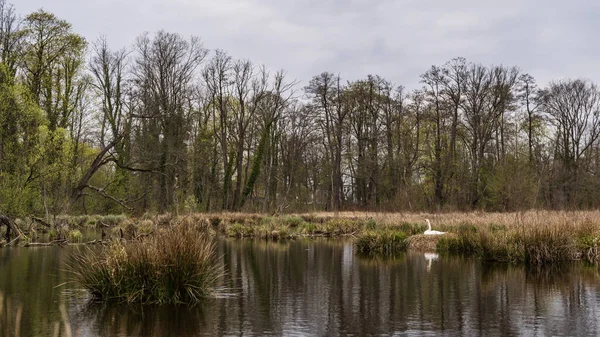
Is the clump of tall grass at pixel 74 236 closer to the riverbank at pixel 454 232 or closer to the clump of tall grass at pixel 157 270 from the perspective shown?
the riverbank at pixel 454 232

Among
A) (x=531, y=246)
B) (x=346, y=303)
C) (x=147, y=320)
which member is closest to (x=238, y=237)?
(x=531, y=246)

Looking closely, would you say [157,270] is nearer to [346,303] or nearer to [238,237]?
[346,303]

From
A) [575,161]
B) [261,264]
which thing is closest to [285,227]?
[261,264]

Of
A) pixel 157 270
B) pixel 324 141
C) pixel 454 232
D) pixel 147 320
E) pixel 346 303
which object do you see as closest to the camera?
pixel 147 320

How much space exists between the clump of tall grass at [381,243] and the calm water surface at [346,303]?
159 inches

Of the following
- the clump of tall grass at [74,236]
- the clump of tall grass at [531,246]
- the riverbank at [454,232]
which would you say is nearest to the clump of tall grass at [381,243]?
the riverbank at [454,232]

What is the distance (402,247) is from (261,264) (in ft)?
20.8

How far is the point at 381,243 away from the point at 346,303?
10864 millimetres

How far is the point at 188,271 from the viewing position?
33.1ft

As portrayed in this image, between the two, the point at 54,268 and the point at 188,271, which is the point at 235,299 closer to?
the point at 188,271

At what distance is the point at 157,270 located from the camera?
9.80 metres

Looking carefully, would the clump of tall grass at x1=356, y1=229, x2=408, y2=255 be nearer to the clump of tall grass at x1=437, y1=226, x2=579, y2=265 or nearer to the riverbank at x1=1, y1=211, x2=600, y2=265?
the riverbank at x1=1, y1=211, x2=600, y2=265

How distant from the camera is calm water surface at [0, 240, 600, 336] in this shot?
822 centimetres

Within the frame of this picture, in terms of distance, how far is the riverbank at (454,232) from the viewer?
54.2 ft
